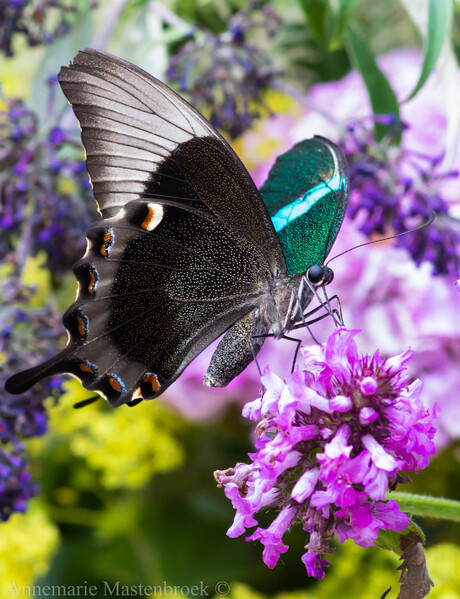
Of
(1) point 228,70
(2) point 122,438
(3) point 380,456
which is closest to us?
(3) point 380,456

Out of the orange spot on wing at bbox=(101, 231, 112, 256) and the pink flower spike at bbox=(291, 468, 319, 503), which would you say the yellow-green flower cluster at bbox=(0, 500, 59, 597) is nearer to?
the orange spot on wing at bbox=(101, 231, 112, 256)

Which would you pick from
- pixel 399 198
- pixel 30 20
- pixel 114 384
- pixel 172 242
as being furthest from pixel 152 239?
pixel 30 20

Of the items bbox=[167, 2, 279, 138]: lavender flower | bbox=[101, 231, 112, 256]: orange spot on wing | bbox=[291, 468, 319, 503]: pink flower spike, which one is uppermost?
bbox=[167, 2, 279, 138]: lavender flower

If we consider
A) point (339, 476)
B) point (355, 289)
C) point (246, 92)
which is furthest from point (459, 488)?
point (339, 476)

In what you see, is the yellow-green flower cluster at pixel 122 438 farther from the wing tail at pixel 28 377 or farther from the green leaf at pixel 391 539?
the green leaf at pixel 391 539

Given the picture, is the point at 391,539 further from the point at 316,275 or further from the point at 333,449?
the point at 316,275

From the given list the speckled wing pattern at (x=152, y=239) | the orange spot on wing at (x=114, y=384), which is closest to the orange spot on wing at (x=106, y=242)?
the speckled wing pattern at (x=152, y=239)

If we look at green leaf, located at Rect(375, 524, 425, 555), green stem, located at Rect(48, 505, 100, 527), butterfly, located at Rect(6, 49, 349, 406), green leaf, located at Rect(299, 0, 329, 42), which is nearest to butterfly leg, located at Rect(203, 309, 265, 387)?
butterfly, located at Rect(6, 49, 349, 406)
